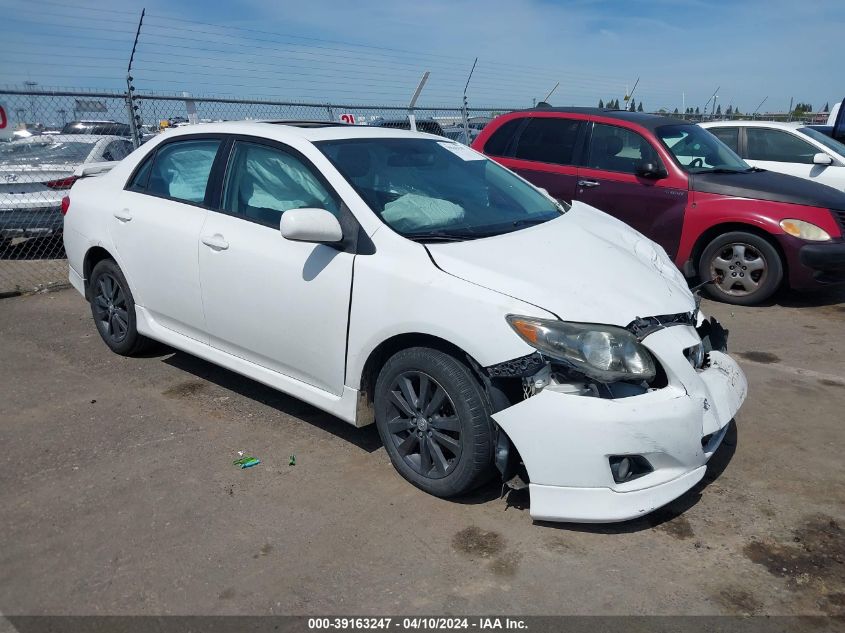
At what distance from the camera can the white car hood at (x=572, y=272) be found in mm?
3008

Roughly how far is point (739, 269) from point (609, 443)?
456cm

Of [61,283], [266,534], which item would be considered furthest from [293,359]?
[61,283]

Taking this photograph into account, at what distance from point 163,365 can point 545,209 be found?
286 centimetres

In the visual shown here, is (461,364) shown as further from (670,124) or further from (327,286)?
(670,124)

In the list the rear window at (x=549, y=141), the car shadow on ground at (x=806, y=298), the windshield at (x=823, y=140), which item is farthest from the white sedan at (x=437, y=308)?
the windshield at (x=823, y=140)

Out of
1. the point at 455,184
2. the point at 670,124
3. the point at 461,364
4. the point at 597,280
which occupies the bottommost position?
the point at 461,364

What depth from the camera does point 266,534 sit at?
10.1ft

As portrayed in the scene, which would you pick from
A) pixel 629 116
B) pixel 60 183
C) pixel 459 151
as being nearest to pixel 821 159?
pixel 629 116

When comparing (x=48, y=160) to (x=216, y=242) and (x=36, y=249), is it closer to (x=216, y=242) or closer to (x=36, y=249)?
(x=36, y=249)

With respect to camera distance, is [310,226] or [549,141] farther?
[549,141]

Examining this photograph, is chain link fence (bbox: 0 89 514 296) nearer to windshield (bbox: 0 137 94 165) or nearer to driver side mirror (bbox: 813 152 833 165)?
windshield (bbox: 0 137 94 165)

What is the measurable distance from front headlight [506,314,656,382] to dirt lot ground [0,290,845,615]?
727 mm

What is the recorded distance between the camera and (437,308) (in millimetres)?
3078

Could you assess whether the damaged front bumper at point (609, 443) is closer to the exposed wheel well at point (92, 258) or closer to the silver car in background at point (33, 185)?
the exposed wheel well at point (92, 258)
